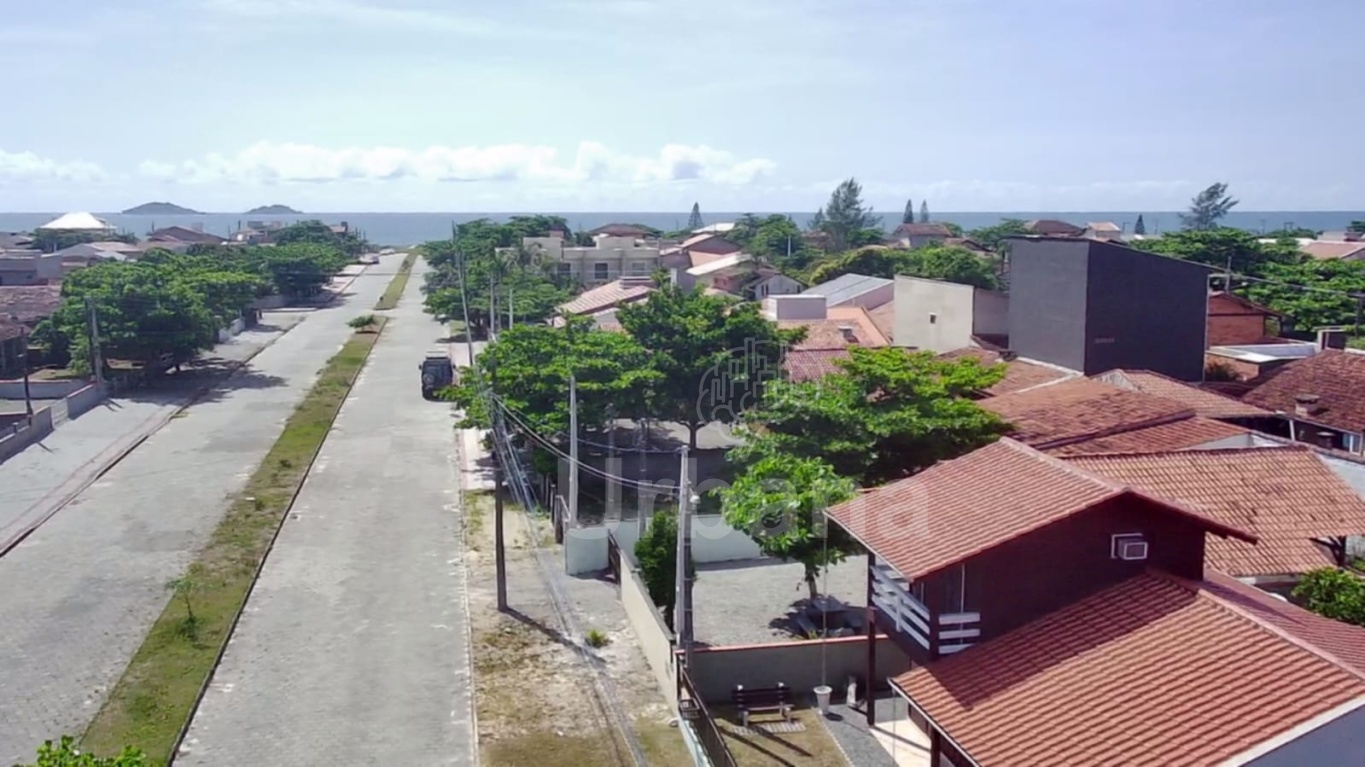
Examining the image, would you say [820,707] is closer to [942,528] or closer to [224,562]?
[942,528]

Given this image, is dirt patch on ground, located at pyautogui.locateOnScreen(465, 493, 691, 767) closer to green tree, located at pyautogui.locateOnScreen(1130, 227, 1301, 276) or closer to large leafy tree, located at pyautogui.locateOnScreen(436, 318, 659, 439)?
large leafy tree, located at pyautogui.locateOnScreen(436, 318, 659, 439)


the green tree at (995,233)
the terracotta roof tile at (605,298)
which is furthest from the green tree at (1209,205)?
the terracotta roof tile at (605,298)

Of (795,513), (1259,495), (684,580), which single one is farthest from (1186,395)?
(684,580)

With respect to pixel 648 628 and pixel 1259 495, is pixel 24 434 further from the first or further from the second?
pixel 1259 495

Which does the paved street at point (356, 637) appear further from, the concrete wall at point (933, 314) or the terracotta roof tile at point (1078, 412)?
the concrete wall at point (933, 314)

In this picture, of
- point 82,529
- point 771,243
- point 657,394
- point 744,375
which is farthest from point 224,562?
point 771,243

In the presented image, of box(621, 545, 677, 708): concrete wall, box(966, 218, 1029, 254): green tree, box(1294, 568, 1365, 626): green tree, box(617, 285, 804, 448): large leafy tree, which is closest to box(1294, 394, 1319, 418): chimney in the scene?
box(1294, 568, 1365, 626): green tree
